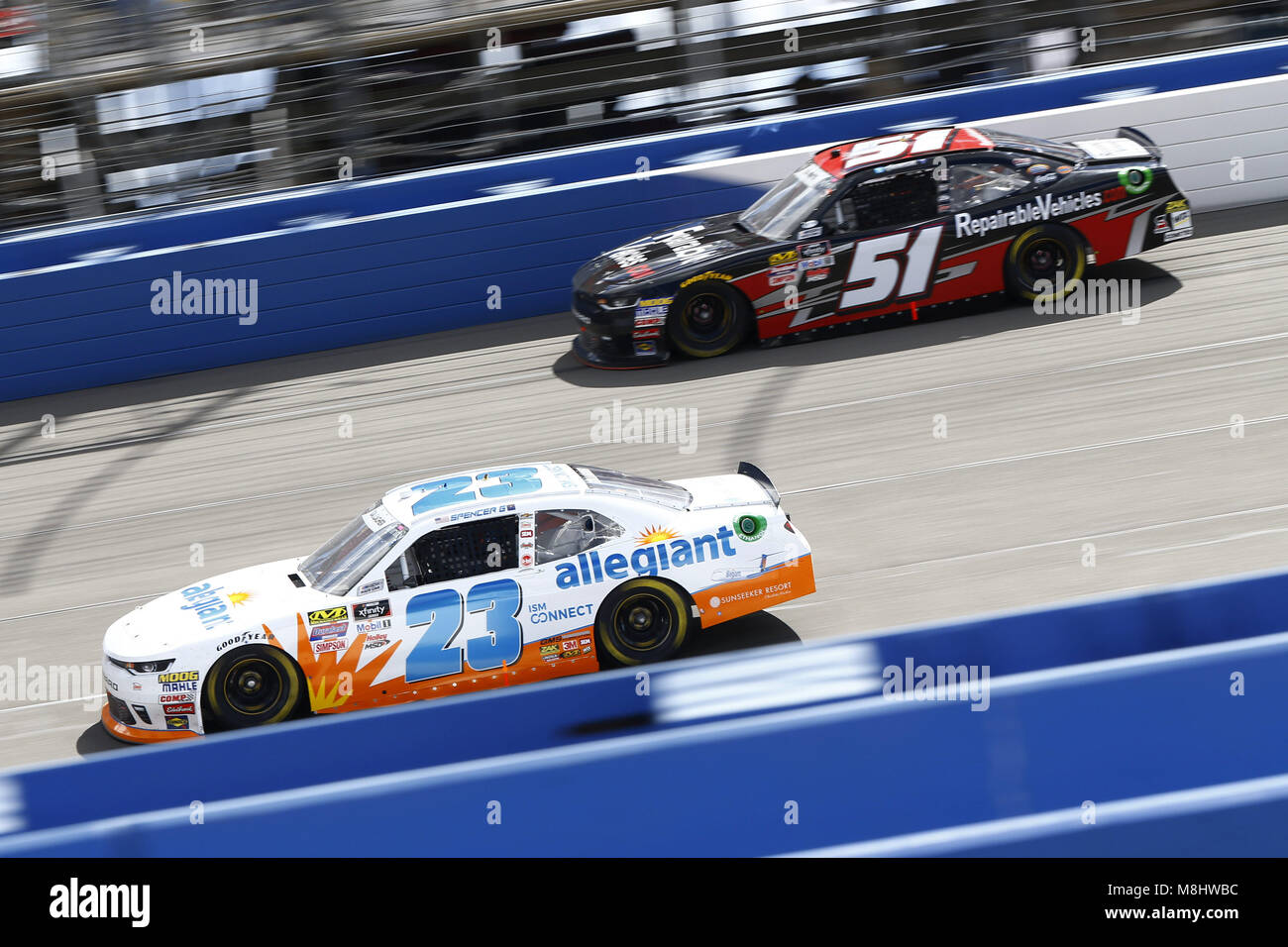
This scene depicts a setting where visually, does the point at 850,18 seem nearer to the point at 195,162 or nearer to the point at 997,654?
the point at 195,162

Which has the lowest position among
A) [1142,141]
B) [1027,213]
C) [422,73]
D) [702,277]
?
[702,277]

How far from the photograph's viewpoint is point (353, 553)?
6.62 metres

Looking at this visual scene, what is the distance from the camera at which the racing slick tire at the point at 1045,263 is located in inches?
421

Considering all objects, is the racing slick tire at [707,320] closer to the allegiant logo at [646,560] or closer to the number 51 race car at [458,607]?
the number 51 race car at [458,607]

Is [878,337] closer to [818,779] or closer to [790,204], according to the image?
[790,204]

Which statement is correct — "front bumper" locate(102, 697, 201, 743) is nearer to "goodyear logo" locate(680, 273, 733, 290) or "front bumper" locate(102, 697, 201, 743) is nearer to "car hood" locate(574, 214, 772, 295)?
"car hood" locate(574, 214, 772, 295)

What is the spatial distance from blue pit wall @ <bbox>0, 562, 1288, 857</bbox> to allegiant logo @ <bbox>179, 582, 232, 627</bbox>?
135 centimetres

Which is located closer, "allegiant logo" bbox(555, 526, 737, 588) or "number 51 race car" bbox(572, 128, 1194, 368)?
"allegiant logo" bbox(555, 526, 737, 588)

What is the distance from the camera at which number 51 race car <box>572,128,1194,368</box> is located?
1055 centimetres

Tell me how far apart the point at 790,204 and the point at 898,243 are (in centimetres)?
102

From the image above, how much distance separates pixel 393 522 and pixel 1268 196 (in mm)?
10061

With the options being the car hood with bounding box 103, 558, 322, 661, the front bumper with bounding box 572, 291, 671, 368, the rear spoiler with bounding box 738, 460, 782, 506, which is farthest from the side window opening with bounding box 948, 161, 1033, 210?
the car hood with bounding box 103, 558, 322, 661

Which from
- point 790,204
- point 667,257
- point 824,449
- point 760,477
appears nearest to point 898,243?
point 790,204
